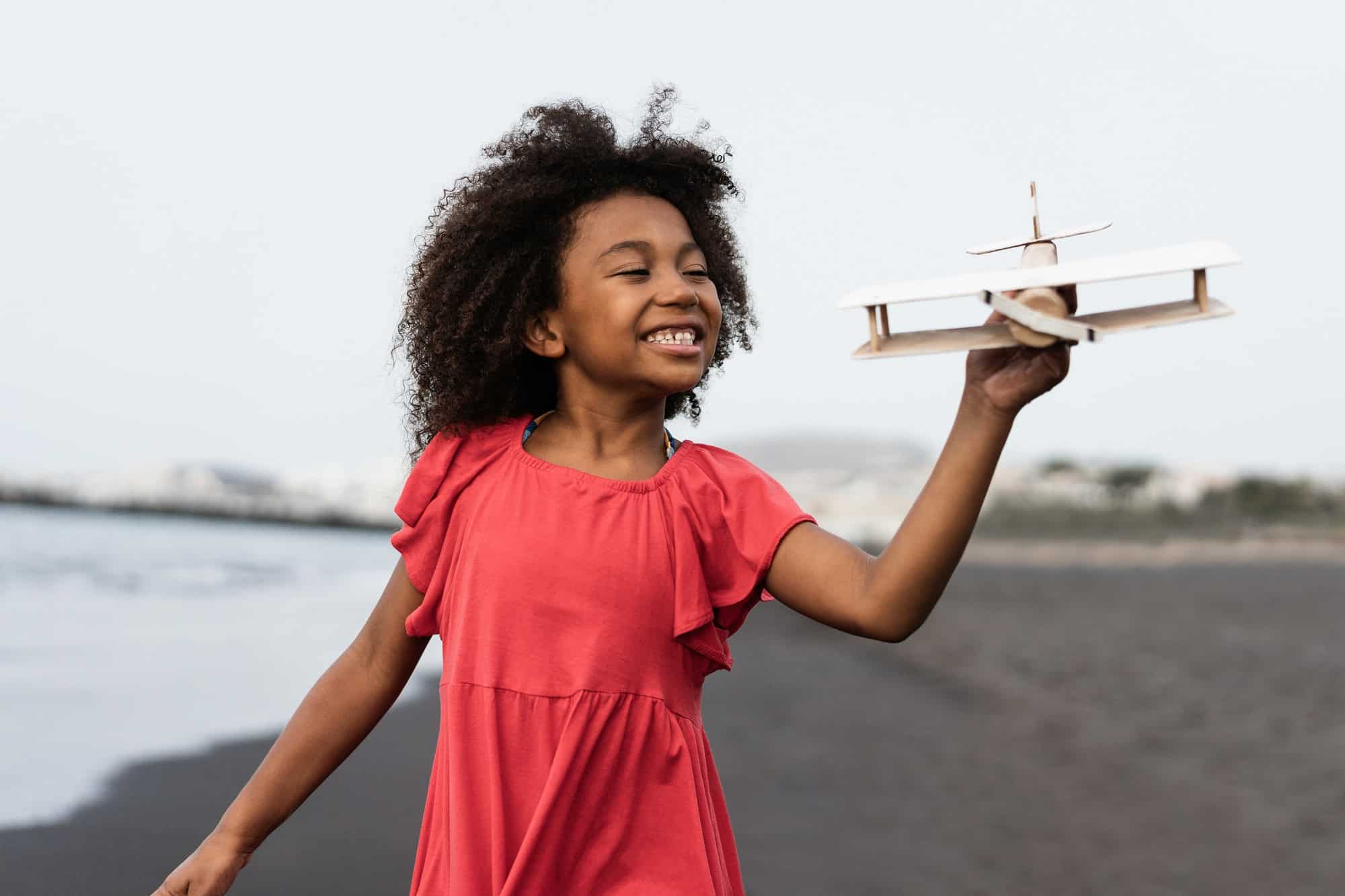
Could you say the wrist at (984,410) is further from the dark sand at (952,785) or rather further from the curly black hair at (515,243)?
the dark sand at (952,785)

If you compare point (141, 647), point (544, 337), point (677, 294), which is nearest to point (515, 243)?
point (544, 337)

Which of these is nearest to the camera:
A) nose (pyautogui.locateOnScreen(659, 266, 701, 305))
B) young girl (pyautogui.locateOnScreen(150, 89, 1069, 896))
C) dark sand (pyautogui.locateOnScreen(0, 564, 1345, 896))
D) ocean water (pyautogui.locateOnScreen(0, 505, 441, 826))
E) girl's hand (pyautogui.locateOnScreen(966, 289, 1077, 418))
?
girl's hand (pyautogui.locateOnScreen(966, 289, 1077, 418))

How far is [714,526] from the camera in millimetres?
1814

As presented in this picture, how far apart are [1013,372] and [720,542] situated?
1.63 ft

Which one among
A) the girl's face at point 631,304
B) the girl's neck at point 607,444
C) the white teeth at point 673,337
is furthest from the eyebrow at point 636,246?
the girl's neck at point 607,444

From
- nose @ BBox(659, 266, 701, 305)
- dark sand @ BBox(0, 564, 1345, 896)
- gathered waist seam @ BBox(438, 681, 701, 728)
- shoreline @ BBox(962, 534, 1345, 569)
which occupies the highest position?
nose @ BBox(659, 266, 701, 305)

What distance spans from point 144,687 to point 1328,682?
6574 millimetres

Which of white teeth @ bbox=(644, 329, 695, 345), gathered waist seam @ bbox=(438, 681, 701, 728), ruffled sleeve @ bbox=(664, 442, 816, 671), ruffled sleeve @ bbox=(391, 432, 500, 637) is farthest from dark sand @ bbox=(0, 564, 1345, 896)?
white teeth @ bbox=(644, 329, 695, 345)

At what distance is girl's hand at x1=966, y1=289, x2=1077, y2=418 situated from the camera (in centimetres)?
143

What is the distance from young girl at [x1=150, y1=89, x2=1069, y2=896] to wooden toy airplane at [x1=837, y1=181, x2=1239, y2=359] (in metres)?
0.09

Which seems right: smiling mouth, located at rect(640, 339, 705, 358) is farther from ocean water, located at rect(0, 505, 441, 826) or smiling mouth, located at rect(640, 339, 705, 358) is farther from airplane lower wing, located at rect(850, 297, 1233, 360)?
ocean water, located at rect(0, 505, 441, 826)

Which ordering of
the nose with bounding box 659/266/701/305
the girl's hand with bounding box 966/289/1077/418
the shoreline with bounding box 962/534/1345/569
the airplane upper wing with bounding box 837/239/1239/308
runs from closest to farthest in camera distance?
the airplane upper wing with bounding box 837/239/1239/308
the girl's hand with bounding box 966/289/1077/418
the nose with bounding box 659/266/701/305
the shoreline with bounding box 962/534/1345/569

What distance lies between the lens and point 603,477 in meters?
1.86

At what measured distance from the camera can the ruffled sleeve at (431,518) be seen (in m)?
1.92
